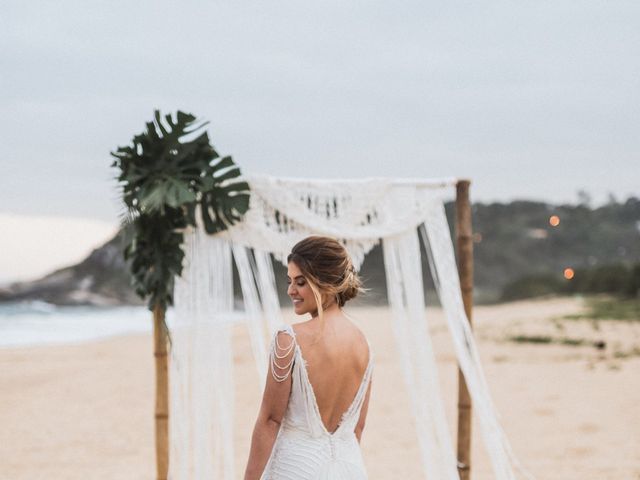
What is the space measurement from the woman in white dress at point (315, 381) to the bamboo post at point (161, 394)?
1.36 meters

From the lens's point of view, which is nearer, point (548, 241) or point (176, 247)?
point (176, 247)

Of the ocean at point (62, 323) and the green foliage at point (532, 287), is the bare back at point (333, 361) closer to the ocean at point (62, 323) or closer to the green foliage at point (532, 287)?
the ocean at point (62, 323)

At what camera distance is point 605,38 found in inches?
304

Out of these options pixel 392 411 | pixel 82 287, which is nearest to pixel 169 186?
pixel 392 411

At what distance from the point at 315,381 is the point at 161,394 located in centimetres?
158

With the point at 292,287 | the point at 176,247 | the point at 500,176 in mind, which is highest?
the point at 500,176

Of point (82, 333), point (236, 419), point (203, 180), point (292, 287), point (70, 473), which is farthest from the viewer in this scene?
point (82, 333)

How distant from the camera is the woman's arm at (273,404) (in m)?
1.71

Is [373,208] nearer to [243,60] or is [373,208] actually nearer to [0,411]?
[243,60]

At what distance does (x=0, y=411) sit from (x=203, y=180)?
5704 millimetres

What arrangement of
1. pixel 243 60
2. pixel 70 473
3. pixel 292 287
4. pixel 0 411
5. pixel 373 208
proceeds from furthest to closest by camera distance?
pixel 243 60
pixel 0 411
pixel 70 473
pixel 373 208
pixel 292 287

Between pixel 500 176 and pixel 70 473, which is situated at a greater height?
pixel 500 176

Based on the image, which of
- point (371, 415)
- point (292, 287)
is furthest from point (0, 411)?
point (292, 287)

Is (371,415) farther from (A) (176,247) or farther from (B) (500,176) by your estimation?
(B) (500,176)
